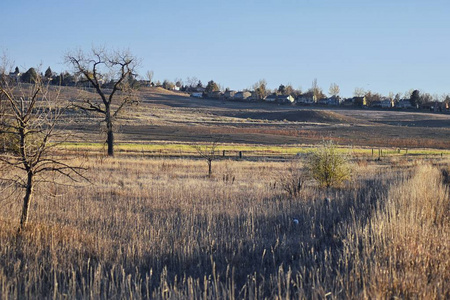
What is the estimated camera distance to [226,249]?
7.86 m

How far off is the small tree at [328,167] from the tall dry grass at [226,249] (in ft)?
14.3

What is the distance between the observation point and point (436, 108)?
14288cm

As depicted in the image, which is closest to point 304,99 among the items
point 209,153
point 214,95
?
point 214,95

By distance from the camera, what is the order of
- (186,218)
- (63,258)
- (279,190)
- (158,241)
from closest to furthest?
1. (63,258)
2. (158,241)
3. (186,218)
4. (279,190)

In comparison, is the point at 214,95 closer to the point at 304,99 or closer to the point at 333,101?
the point at 304,99

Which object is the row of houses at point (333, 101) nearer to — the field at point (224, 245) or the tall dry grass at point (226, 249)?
the field at point (224, 245)

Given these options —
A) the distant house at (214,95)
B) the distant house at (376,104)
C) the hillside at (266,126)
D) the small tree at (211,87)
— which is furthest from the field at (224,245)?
the small tree at (211,87)

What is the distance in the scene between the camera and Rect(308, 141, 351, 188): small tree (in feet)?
58.6

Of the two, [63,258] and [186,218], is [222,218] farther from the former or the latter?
[63,258]

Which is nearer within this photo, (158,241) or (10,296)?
(10,296)

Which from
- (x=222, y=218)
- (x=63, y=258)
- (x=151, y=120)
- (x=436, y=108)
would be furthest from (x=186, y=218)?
(x=436, y=108)

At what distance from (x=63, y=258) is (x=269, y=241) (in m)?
3.65

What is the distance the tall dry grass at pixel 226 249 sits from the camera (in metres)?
5.62

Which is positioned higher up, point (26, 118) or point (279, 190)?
point (26, 118)
